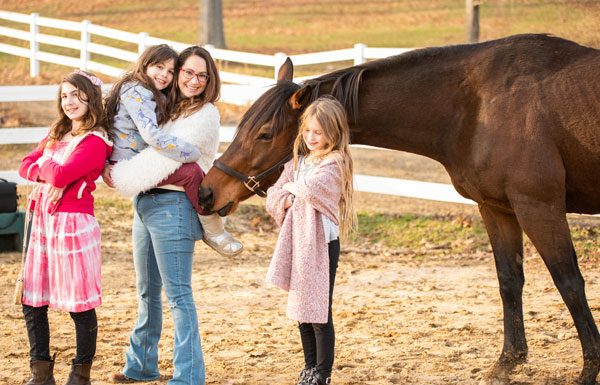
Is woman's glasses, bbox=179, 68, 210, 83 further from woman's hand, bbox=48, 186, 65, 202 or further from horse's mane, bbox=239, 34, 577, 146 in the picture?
woman's hand, bbox=48, 186, 65, 202

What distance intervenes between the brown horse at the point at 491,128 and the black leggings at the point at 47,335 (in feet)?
2.71

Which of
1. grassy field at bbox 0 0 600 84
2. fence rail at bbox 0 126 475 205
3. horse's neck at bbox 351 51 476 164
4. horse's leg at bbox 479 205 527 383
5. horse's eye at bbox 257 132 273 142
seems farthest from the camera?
grassy field at bbox 0 0 600 84

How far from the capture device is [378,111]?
4.72 meters

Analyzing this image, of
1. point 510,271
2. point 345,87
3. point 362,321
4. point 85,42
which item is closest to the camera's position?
point 345,87

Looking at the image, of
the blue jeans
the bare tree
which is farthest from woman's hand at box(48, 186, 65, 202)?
the bare tree

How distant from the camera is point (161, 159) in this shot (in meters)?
4.30

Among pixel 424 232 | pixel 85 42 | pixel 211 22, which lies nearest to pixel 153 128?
pixel 424 232

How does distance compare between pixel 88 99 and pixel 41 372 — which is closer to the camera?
pixel 88 99

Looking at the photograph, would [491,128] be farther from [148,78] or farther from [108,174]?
[108,174]

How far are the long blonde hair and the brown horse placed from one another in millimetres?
125

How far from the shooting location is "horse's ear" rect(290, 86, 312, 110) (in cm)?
439

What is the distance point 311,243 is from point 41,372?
1.47m

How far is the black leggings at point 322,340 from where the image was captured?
435cm

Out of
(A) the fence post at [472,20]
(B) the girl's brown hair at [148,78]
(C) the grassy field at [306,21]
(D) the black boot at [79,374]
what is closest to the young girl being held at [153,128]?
(B) the girl's brown hair at [148,78]
